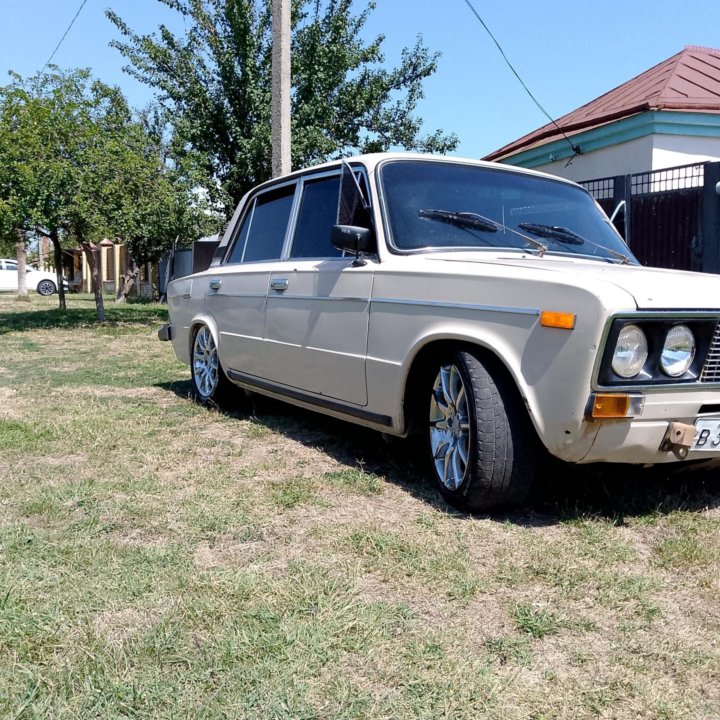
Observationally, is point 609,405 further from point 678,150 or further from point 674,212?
point 678,150

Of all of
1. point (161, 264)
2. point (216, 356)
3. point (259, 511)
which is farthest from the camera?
point (161, 264)

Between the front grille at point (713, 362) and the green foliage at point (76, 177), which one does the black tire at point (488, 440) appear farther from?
the green foliage at point (76, 177)

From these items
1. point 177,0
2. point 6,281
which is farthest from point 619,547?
point 6,281

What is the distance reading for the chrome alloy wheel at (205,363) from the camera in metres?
6.03

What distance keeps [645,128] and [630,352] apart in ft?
26.6

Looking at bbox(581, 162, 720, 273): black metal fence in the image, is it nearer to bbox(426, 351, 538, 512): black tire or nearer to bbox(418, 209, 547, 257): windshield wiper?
bbox(418, 209, 547, 257): windshield wiper

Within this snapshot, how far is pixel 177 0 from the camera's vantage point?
14977mm

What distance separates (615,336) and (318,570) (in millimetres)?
1419

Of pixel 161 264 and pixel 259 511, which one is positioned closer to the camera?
pixel 259 511

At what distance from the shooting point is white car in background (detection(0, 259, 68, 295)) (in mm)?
32094

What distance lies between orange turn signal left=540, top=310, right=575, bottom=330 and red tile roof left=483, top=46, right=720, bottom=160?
791cm

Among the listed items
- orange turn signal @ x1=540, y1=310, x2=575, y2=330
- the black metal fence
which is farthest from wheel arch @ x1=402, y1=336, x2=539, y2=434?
the black metal fence

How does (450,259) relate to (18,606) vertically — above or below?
above

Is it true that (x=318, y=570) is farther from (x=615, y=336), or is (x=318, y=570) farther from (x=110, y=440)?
(x=110, y=440)
